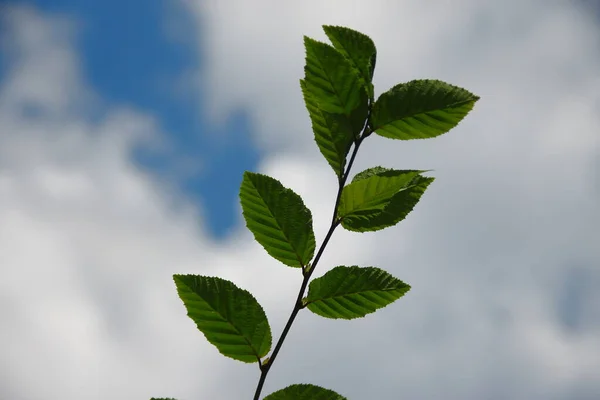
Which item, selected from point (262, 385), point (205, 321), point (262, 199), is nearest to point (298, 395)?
point (262, 385)

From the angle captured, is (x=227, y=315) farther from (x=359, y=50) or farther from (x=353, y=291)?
(x=359, y=50)

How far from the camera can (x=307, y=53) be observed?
1.83 m

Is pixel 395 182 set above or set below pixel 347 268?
above

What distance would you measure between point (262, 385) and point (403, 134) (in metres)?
0.91

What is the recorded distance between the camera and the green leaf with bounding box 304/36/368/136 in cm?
179

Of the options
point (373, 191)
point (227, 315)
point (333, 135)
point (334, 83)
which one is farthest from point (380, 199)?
point (227, 315)

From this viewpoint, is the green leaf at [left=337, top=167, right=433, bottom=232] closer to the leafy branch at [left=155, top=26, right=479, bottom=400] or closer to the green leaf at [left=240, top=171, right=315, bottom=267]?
the leafy branch at [left=155, top=26, right=479, bottom=400]

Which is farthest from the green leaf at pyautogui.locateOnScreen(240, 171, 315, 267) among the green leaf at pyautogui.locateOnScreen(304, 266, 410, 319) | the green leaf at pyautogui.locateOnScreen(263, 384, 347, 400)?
the green leaf at pyautogui.locateOnScreen(263, 384, 347, 400)

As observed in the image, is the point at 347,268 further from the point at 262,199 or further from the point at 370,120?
the point at 370,120

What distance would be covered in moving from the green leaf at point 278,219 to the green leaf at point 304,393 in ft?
1.34

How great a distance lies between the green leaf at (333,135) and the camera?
1.82m

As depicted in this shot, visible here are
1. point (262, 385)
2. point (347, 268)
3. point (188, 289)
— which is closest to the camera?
point (262, 385)

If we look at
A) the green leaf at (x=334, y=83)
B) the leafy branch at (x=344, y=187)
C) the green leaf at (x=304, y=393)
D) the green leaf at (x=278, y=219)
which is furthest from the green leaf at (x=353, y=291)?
the green leaf at (x=334, y=83)

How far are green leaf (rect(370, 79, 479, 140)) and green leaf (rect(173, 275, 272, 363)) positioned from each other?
2.29ft
